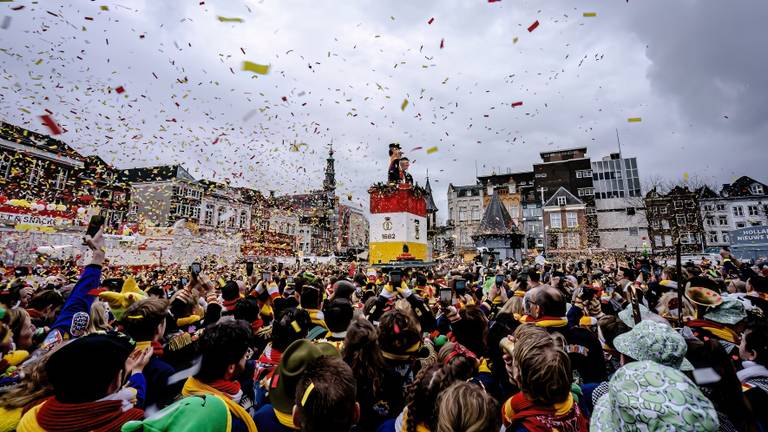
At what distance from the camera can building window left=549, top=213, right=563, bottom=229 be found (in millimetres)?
46472

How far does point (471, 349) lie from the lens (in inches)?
128

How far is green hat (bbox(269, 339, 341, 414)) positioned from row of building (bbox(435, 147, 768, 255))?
36986 millimetres

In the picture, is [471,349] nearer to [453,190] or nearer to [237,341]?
[237,341]

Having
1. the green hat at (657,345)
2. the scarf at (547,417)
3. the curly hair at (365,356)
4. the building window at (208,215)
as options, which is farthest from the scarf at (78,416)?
A: the building window at (208,215)

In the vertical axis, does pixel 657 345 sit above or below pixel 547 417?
above

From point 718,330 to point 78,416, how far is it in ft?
18.1

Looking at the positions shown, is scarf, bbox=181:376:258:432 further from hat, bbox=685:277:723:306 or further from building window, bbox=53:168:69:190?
building window, bbox=53:168:69:190

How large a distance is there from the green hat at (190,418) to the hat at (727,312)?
482 centimetres

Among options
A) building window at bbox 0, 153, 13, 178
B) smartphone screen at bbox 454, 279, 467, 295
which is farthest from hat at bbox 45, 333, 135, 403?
building window at bbox 0, 153, 13, 178

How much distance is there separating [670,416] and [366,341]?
1961 millimetres

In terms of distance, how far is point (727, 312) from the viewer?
11.7 feet

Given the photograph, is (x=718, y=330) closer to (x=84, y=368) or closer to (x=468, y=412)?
(x=468, y=412)

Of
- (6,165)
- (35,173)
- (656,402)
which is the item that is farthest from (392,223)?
(35,173)

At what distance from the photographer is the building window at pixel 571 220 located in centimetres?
4573
